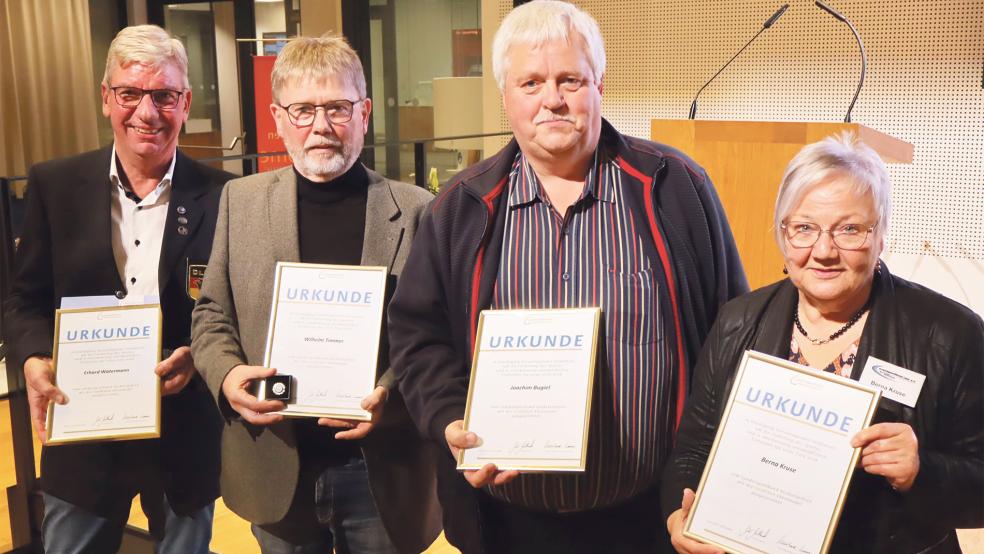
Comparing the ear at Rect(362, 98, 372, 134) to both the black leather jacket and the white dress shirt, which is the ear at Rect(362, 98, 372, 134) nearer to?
the white dress shirt

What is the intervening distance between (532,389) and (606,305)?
8.0 inches

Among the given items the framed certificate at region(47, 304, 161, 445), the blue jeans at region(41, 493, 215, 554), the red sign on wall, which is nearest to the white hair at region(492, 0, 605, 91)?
the framed certificate at region(47, 304, 161, 445)

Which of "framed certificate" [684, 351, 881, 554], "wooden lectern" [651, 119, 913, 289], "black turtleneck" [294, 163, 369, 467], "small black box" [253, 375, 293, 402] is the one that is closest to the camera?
"framed certificate" [684, 351, 881, 554]

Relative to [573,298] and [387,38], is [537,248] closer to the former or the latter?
[573,298]

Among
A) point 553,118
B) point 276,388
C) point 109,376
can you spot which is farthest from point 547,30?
point 109,376

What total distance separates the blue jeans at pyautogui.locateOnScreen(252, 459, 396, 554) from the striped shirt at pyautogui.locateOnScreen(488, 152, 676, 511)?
Result: 403 millimetres

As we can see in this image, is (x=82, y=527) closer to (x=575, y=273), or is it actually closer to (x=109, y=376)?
(x=109, y=376)

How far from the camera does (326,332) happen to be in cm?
181

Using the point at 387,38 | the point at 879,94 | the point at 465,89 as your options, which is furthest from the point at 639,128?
the point at 387,38

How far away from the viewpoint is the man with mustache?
1.86m

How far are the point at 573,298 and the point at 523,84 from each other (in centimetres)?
40

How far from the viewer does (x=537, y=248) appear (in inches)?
64.5

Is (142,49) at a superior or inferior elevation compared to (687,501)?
superior

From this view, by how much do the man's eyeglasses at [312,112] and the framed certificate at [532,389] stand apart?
0.59m
